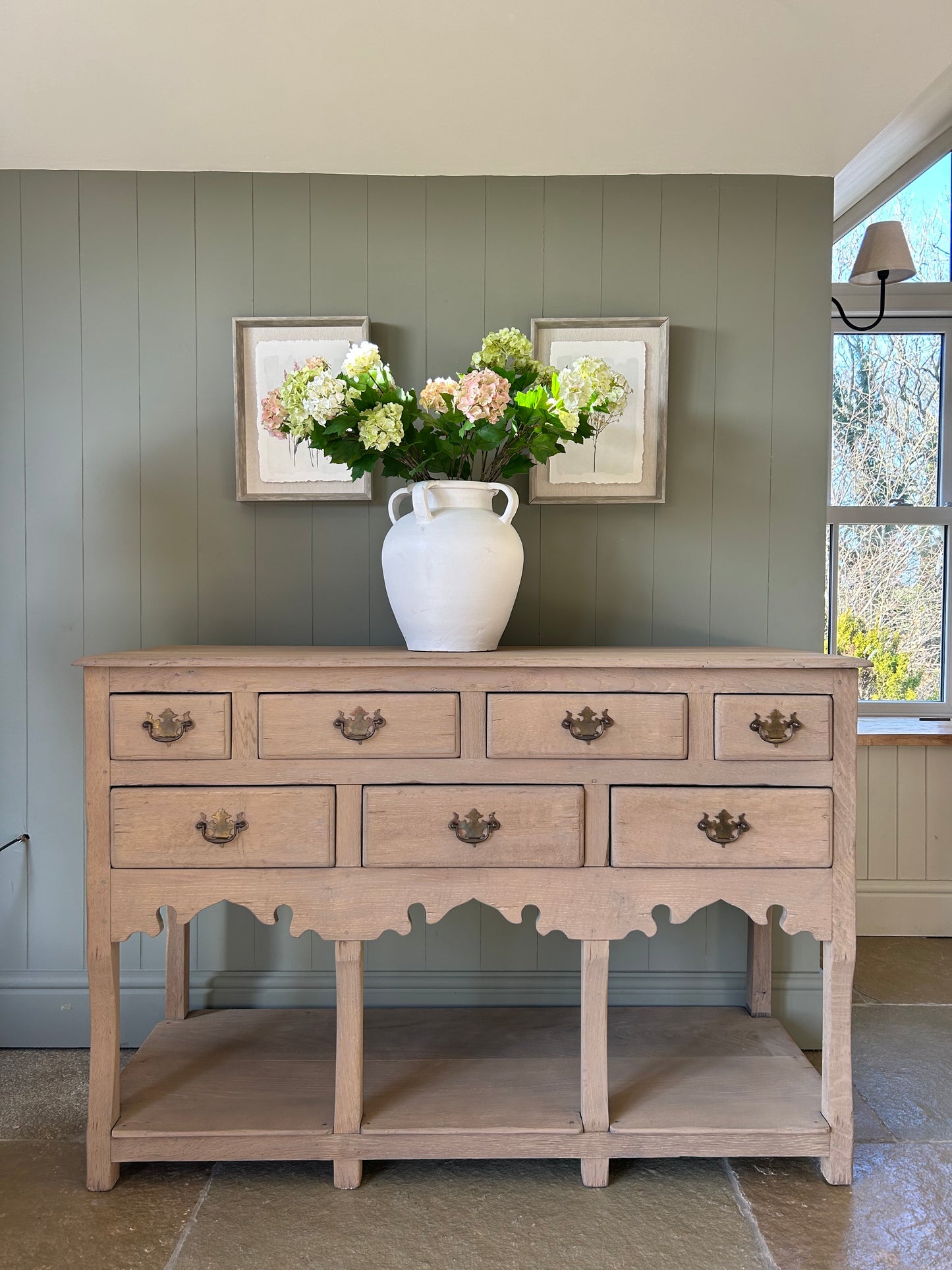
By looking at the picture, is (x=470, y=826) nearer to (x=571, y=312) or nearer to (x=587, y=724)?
(x=587, y=724)

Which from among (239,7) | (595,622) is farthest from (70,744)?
(239,7)

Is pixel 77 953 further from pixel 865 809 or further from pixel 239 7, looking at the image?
pixel 865 809

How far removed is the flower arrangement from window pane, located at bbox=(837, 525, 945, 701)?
1.69 m

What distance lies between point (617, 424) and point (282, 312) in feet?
2.86

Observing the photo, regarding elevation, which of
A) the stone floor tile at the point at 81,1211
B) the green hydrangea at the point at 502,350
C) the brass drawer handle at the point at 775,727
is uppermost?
the green hydrangea at the point at 502,350

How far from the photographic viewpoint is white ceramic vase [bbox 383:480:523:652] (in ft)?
5.50

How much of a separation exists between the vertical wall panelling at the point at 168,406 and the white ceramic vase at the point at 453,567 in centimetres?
69

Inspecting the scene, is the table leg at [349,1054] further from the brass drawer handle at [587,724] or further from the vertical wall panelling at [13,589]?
the vertical wall panelling at [13,589]

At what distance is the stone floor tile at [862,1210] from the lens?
55.7 inches

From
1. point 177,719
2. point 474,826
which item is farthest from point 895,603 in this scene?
point 177,719

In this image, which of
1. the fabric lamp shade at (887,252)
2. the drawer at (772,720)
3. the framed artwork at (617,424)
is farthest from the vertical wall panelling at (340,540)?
the fabric lamp shade at (887,252)

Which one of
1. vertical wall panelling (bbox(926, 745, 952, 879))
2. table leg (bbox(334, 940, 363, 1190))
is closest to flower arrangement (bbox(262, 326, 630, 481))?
table leg (bbox(334, 940, 363, 1190))

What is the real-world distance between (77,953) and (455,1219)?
1.17 metres

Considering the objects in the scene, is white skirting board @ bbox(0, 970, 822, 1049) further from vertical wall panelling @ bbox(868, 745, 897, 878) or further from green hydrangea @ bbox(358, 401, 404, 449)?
green hydrangea @ bbox(358, 401, 404, 449)
